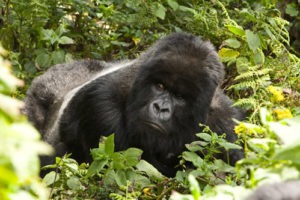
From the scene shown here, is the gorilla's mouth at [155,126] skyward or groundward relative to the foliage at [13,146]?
groundward

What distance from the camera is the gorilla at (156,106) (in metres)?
4.00

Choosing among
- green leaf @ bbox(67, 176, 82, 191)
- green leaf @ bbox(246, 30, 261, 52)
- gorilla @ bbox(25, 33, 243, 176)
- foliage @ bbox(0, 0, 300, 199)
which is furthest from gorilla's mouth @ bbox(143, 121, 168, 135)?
green leaf @ bbox(246, 30, 261, 52)

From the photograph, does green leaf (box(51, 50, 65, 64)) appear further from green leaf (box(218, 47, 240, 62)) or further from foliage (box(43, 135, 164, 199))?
foliage (box(43, 135, 164, 199))

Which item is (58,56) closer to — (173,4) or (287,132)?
(173,4)

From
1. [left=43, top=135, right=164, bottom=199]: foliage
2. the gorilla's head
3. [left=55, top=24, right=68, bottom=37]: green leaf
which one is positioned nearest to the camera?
[left=43, top=135, right=164, bottom=199]: foliage

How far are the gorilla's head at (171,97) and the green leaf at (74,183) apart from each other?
91 cm

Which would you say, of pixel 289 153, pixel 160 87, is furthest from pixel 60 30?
pixel 289 153

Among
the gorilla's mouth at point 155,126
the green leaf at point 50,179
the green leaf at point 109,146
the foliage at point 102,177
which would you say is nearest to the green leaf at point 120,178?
the foliage at point 102,177

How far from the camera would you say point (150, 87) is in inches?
159

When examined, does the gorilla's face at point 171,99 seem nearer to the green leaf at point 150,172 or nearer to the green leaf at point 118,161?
the green leaf at point 150,172

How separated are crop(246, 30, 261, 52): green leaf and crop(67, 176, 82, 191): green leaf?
77.5 inches

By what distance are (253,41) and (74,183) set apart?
80.7 inches

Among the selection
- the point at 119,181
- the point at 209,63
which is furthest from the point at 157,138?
the point at 119,181

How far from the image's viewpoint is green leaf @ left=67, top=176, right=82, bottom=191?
3045mm
